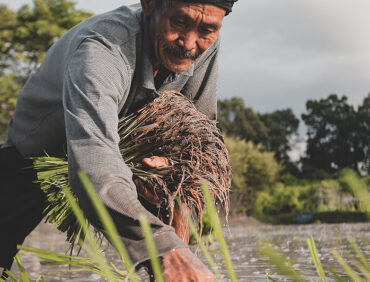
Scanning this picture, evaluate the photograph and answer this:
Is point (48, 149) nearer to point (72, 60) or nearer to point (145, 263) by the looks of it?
point (72, 60)

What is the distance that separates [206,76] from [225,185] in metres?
0.70

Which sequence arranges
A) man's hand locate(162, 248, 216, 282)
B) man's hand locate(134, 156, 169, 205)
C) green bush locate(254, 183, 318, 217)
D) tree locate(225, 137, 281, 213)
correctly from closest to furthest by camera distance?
man's hand locate(162, 248, 216, 282) < man's hand locate(134, 156, 169, 205) < green bush locate(254, 183, 318, 217) < tree locate(225, 137, 281, 213)

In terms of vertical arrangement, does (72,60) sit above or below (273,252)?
above

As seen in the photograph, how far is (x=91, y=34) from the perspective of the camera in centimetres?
179

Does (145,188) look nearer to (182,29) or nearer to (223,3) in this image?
(182,29)

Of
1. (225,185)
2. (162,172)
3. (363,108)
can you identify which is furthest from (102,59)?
(363,108)

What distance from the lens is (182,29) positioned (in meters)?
1.79

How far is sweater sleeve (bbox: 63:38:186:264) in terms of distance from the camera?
1.17 metres

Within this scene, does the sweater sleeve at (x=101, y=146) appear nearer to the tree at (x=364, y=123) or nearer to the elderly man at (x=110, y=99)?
the elderly man at (x=110, y=99)

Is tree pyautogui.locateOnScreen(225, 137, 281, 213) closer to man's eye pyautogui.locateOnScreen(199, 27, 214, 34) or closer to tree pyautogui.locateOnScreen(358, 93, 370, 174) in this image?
tree pyautogui.locateOnScreen(358, 93, 370, 174)

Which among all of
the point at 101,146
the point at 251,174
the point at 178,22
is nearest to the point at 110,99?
the point at 101,146

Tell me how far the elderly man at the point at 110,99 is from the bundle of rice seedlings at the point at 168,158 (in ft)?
0.38

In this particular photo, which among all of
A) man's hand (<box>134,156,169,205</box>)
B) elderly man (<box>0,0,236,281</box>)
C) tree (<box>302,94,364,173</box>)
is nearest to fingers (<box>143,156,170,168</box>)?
man's hand (<box>134,156,169,205</box>)

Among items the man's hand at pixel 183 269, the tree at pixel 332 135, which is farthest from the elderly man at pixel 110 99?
the tree at pixel 332 135
